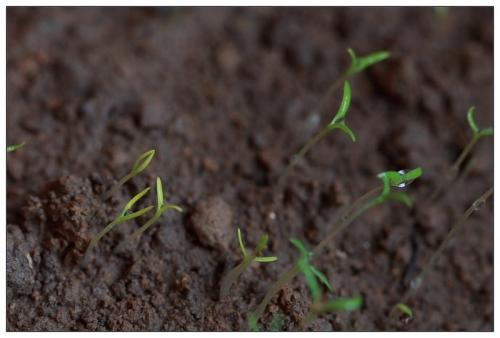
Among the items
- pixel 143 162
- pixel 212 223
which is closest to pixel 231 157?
pixel 212 223

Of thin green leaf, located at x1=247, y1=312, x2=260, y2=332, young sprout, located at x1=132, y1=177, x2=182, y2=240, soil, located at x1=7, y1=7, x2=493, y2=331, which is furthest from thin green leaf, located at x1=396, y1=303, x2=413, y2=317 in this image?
young sprout, located at x1=132, y1=177, x2=182, y2=240

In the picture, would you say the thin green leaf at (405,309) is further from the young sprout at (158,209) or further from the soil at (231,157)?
the young sprout at (158,209)

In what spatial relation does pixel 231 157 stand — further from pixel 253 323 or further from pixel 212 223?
pixel 253 323

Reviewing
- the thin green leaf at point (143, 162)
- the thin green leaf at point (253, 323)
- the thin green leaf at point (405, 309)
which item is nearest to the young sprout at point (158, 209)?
the thin green leaf at point (143, 162)

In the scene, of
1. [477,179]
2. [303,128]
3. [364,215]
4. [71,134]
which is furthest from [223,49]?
[477,179]

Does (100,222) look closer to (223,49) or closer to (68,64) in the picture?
(68,64)

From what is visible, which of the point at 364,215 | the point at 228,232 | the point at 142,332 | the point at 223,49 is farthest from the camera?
the point at 223,49
